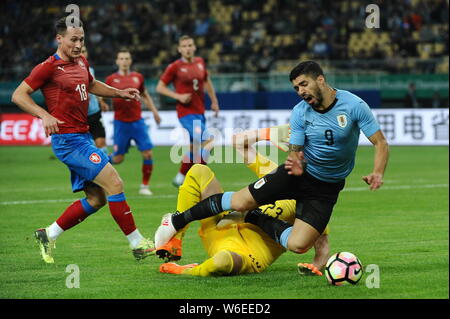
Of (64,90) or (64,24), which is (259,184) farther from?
(64,24)

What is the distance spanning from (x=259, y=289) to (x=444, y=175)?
37.9 ft

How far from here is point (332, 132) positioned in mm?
7379

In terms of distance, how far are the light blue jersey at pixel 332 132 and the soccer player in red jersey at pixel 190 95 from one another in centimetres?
824

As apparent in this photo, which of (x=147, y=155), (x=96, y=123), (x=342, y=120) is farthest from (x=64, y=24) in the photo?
(x=96, y=123)

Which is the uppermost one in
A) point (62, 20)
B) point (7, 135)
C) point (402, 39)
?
point (62, 20)

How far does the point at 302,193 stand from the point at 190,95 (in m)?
8.49

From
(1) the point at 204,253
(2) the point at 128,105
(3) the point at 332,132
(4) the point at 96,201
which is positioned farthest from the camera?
(2) the point at 128,105

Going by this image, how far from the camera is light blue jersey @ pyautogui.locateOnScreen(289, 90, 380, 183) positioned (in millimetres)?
7293

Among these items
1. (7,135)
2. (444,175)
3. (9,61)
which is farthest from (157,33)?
(444,175)

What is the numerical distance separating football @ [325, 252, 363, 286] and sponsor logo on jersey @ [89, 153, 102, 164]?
8.59ft

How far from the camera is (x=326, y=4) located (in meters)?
34.5

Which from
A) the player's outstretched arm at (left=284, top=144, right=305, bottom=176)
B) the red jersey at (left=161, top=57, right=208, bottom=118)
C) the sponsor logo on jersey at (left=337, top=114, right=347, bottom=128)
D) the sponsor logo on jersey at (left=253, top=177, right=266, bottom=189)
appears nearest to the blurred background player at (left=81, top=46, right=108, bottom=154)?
the red jersey at (left=161, top=57, right=208, bottom=118)

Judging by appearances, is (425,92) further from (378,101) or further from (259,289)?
(259,289)

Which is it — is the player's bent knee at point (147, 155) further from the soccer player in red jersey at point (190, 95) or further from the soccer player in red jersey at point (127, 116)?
the soccer player in red jersey at point (190, 95)
